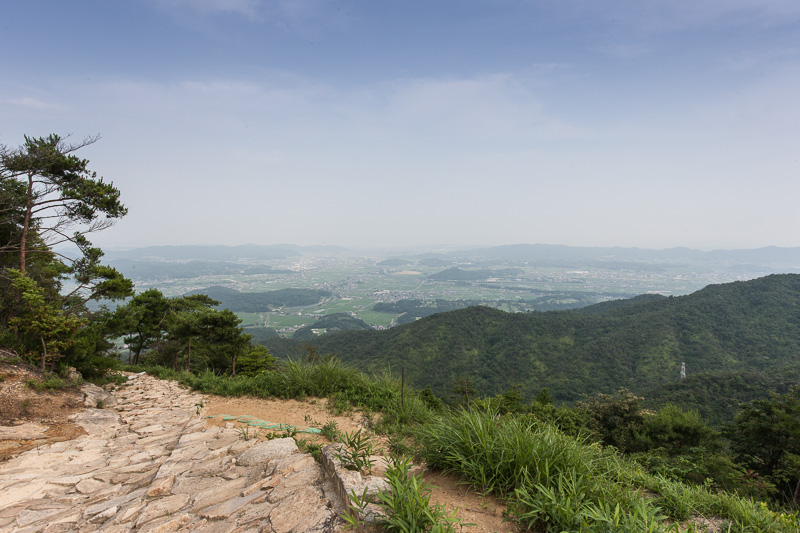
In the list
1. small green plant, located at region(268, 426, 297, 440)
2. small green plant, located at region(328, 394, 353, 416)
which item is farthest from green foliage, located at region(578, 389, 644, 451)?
small green plant, located at region(268, 426, 297, 440)

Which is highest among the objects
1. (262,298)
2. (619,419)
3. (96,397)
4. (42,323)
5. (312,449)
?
(42,323)

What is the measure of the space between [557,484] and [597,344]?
5332cm

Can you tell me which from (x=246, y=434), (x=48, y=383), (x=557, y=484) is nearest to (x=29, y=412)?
(x=48, y=383)

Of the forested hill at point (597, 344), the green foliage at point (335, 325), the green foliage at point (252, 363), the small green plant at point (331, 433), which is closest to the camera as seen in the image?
the small green plant at point (331, 433)

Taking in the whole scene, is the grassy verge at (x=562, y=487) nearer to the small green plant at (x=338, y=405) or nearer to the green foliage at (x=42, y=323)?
the small green plant at (x=338, y=405)

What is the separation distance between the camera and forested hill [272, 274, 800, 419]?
40250 millimetres

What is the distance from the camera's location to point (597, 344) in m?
46.8

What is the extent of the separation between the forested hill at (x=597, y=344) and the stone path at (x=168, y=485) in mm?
34422

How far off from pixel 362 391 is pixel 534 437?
4.37 metres

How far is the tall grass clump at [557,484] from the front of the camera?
1.95 m

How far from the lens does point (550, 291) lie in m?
134

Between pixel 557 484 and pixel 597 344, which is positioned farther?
pixel 597 344

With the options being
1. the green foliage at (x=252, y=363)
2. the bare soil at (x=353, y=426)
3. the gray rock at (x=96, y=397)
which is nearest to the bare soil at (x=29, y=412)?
the gray rock at (x=96, y=397)

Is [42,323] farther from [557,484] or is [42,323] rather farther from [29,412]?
[557,484]
